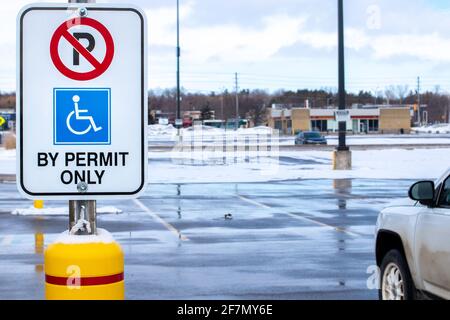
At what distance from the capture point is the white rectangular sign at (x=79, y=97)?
12.5 feet

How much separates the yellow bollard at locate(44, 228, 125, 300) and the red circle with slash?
0.75m

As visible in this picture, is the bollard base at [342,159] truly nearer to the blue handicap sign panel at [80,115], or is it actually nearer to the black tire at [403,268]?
the black tire at [403,268]

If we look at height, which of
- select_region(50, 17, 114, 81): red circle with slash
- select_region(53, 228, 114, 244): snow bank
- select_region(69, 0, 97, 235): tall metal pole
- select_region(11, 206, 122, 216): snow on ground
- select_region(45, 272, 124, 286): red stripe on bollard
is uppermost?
select_region(50, 17, 114, 81): red circle with slash

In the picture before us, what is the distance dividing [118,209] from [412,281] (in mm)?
11930

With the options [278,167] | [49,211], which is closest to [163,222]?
[49,211]

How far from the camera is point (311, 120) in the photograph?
397 ft

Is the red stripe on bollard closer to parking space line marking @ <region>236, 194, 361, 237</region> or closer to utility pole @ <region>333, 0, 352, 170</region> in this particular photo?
parking space line marking @ <region>236, 194, 361, 237</region>

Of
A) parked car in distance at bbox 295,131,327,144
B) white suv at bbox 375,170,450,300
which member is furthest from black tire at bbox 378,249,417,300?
parked car in distance at bbox 295,131,327,144

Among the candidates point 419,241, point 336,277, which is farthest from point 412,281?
point 336,277

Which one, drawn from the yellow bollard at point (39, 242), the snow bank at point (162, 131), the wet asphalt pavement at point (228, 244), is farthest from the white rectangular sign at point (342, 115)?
the snow bank at point (162, 131)

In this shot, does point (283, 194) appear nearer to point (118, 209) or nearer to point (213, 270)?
point (118, 209)

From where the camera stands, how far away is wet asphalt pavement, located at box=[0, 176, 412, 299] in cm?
940

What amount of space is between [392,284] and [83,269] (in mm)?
4172

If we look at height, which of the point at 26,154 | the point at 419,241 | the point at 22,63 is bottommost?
the point at 419,241
